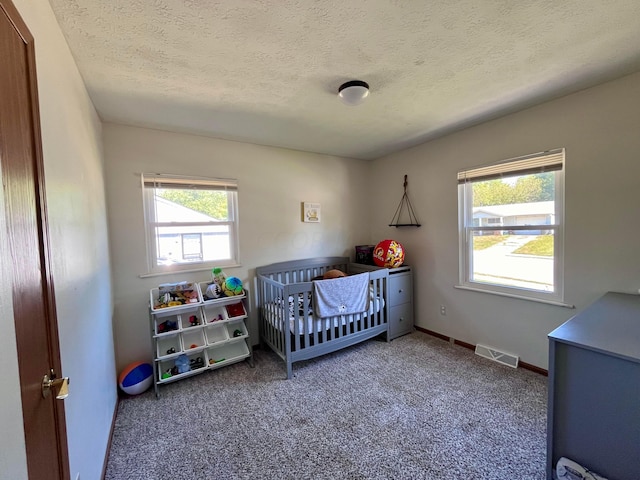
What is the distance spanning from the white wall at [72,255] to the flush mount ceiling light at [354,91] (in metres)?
1.55

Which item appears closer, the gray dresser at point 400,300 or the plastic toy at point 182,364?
the plastic toy at point 182,364

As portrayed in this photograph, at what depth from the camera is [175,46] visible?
4.87 ft

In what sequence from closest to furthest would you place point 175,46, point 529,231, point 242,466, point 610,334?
point 610,334 < point 175,46 < point 242,466 < point 529,231

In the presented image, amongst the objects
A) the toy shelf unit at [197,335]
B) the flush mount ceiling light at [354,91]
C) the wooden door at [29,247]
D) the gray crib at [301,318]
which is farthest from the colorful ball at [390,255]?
the wooden door at [29,247]

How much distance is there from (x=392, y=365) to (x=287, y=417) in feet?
3.92

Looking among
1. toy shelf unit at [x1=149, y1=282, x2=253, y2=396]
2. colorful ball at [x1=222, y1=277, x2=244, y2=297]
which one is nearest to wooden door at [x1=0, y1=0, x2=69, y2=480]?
toy shelf unit at [x1=149, y1=282, x2=253, y2=396]

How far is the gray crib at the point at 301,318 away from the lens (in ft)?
8.46

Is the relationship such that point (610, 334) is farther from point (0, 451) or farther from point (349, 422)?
point (0, 451)

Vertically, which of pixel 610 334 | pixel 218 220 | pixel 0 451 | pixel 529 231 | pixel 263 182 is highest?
pixel 263 182

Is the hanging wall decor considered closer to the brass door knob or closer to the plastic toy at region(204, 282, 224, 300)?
the plastic toy at region(204, 282, 224, 300)

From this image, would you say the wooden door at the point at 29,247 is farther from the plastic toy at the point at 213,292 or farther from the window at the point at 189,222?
the window at the point at 189,222

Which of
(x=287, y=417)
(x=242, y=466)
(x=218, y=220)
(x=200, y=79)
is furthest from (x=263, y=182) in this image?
(x=242, y=466)

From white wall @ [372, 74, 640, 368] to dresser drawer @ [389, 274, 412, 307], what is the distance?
0.18 metres

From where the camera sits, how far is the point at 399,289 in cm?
338
